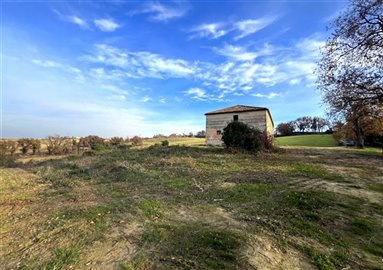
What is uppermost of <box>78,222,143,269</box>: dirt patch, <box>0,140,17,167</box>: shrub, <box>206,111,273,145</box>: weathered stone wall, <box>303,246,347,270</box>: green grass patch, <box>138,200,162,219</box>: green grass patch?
<box>206,111,273,145</box>: weathered stone wall

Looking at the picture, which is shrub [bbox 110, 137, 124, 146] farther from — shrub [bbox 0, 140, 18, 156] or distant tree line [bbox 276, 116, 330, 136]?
distant tree line [bbox 276, 116, 330, 136]

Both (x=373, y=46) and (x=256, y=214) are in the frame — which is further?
(x=373, y=46)

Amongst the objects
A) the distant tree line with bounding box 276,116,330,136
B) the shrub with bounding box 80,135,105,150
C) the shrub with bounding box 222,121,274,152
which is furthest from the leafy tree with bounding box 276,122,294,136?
the shrub with bounding box 222,121,274,152

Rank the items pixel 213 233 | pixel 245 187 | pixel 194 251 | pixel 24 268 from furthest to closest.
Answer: pixel 245 187 → pixel 213 233 → pixel 194 251 → pixel 24 268

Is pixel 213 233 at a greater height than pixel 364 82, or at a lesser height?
lesser

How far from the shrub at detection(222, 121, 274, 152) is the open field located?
33.1 feet

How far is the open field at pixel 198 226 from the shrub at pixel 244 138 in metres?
10.1

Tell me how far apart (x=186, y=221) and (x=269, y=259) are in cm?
188

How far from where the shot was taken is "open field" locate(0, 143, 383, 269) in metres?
3.25

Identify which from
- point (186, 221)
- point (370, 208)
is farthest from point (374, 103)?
point (186, 221)

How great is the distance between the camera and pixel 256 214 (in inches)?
196

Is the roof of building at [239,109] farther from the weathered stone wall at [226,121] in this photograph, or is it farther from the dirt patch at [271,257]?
the dirt patch at [271,257]

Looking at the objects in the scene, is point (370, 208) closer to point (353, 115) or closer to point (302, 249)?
point (302, 249)

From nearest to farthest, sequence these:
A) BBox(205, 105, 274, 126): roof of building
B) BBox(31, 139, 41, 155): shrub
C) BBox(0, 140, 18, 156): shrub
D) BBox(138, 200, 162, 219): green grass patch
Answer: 1. BBox(138, 200, 162, 219): green grass patch
2. BBox(0, 140, 18, 156): shrub
3. BBox(31, 139, 41, 155): shrub
4. BBox(205, 105, 274, 126): roof of building
